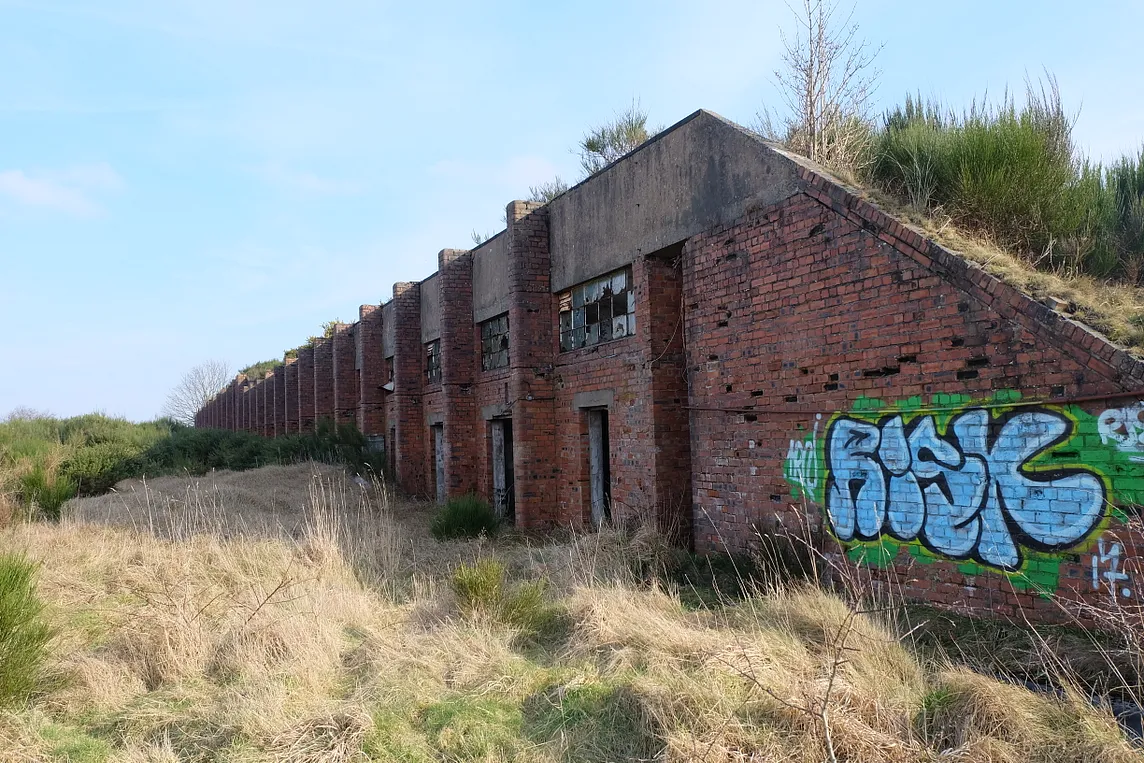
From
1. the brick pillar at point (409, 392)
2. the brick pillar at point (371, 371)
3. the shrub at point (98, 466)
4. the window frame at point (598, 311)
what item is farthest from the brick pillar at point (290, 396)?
the window frame at point (598, 311)

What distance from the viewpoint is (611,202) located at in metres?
10.5

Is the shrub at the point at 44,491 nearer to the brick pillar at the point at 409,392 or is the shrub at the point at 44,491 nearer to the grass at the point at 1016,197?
the brick pillar at the point at 409,392

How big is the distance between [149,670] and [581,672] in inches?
136

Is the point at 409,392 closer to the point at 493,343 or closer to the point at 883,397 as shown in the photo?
the point at 493,343

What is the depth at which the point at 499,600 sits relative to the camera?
264 inches

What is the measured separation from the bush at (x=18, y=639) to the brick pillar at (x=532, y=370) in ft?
23.4

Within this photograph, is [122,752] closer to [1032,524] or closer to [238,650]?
[238,650]

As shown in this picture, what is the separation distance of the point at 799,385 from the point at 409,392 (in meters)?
12.8

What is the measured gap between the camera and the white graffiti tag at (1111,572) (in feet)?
15.5

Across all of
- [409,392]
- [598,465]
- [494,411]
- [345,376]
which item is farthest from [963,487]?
[345,376]

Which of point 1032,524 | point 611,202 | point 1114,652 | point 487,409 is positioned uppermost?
point 611,202

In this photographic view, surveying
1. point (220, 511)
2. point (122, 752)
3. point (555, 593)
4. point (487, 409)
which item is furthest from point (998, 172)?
point (220, 511)

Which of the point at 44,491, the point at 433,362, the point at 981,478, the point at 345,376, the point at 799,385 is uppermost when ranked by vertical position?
the point at 345,376

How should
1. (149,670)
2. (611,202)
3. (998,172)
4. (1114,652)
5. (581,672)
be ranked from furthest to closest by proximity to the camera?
(611,202) → (998,172) → (149,670) → (581,672) → (1114,652)
